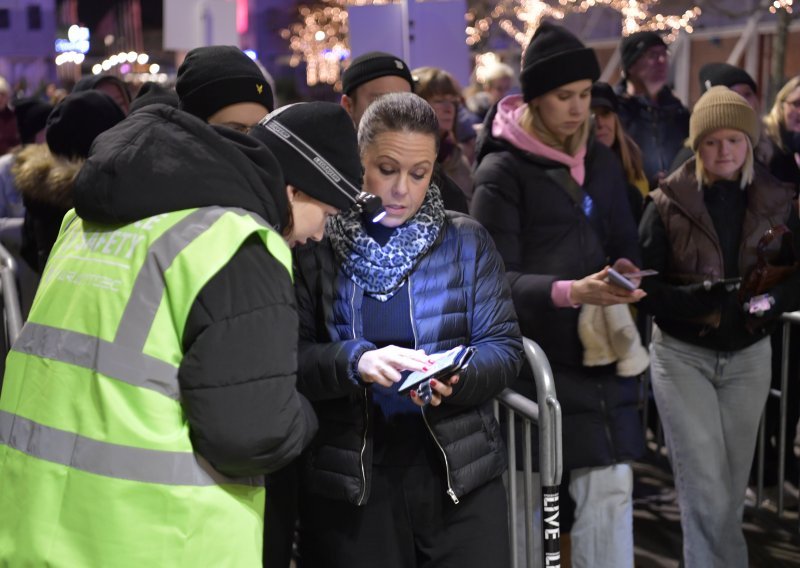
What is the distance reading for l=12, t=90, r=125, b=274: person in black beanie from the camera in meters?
5.12

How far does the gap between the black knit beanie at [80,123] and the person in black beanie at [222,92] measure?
2.68 feet

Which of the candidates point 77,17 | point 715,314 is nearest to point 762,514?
point 715,314

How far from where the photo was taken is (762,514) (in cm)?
634

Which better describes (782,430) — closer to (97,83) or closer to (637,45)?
(637,45)

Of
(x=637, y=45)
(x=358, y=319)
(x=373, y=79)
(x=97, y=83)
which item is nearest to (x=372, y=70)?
(x=373, y=79)

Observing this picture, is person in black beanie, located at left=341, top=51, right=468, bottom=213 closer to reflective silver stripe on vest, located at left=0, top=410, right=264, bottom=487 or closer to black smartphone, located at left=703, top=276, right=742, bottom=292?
black smartphone, located at left=703, top=276, right=742, bottom=292

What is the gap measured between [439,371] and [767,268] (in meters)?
2.40

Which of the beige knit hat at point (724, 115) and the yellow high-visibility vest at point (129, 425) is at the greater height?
the beige knit hat at point (724, 115)

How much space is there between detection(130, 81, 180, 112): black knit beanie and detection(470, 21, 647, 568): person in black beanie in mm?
1297

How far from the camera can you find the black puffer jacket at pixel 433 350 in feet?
10.8

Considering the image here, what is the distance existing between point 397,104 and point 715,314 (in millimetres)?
2006

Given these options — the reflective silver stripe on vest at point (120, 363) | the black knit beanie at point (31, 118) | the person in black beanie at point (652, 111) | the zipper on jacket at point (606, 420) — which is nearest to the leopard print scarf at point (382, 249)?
the reflective silver stripe on vest at point (120, 363)

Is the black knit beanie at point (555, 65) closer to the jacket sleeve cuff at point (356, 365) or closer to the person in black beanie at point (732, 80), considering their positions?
the jacket sleeve cuff at point (356, 365)

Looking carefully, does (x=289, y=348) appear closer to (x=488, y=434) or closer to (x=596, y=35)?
(x=488, y=434)
